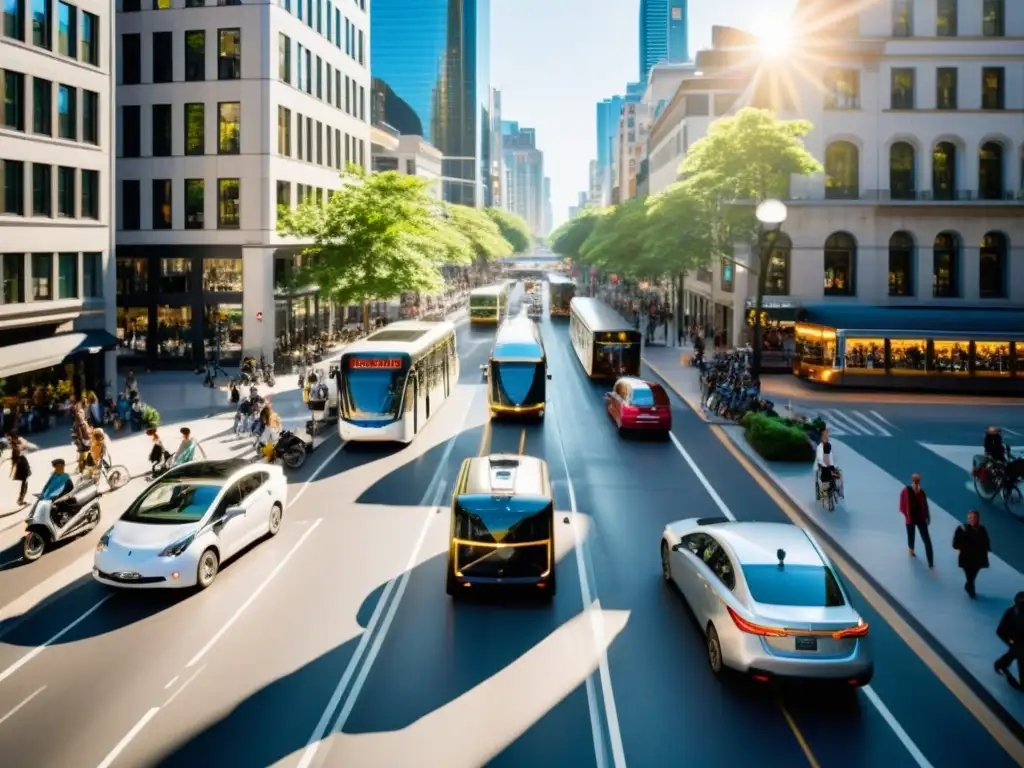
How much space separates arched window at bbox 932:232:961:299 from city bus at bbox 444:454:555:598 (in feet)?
159

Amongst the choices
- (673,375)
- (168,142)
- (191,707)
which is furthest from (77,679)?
(168,142)

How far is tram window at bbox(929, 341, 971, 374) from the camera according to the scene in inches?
1633

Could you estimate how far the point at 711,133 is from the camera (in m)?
52.0

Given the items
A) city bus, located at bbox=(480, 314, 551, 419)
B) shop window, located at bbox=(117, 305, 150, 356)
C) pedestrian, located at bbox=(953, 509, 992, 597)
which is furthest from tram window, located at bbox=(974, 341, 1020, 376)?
shop window, located at bbox=(117, 305, 150, 356)

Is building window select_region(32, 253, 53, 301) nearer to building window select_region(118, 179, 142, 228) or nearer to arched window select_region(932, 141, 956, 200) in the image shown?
building window select_region(118, 179, 142, 228)

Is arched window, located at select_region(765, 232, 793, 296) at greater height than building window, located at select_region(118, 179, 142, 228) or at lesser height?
lesser

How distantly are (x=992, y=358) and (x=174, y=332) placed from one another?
4137 cm

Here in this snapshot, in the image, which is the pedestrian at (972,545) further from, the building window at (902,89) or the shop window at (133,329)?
the building window at (902,89)

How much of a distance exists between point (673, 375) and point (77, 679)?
3765cm

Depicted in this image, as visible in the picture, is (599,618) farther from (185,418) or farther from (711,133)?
(711,133)

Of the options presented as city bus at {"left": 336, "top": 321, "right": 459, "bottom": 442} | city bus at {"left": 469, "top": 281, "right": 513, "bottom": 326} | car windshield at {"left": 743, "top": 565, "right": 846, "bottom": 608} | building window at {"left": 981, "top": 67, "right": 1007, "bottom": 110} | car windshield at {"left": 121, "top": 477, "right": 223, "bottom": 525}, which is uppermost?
building window at {"left": 981, "top": 67, "right": 1007, "bottom": 110}

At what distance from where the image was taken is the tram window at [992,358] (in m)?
41.2

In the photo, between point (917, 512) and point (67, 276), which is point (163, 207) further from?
point (917, 512)

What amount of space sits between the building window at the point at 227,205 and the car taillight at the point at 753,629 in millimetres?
44564
